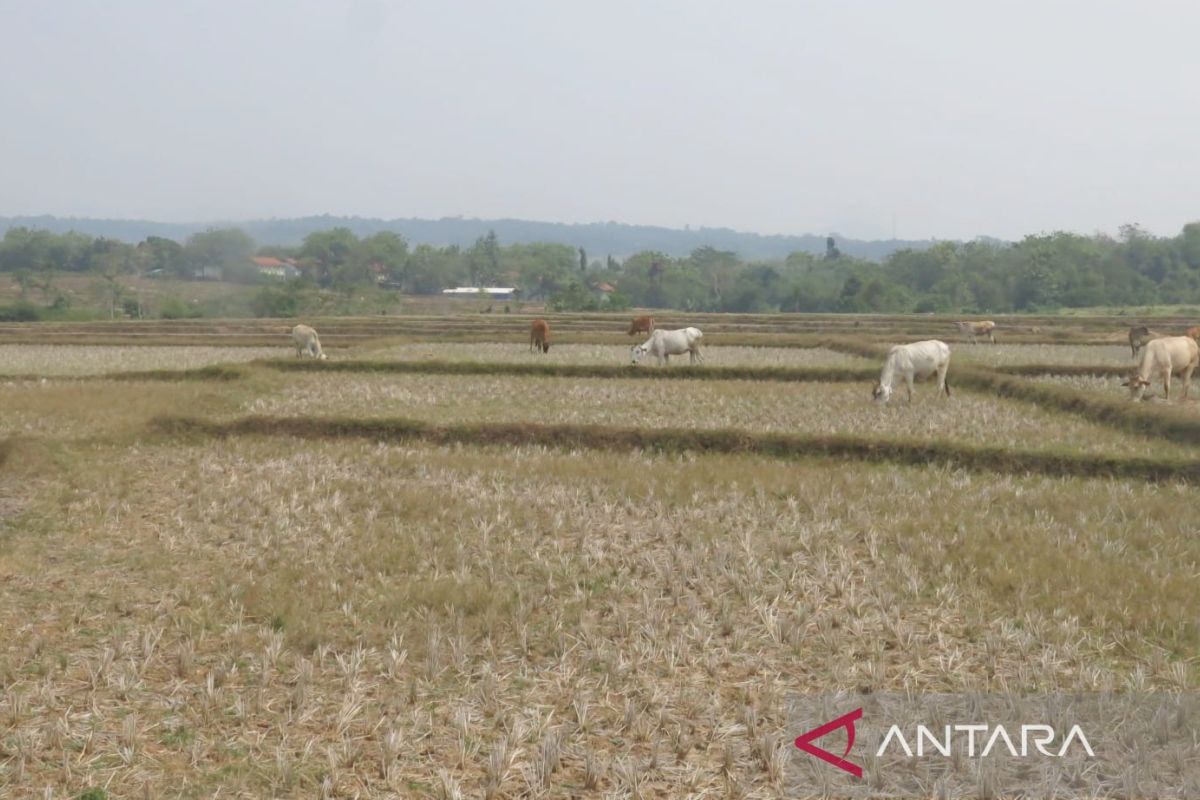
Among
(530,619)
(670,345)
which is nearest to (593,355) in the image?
(670,345)

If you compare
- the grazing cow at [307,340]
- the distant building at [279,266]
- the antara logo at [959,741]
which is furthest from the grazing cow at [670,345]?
the distant building at [279,266]

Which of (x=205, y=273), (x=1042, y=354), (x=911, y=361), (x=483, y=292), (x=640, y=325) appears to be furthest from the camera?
(x=205, y=273)

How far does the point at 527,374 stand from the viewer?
18969 mm

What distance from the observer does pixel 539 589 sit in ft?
20.5

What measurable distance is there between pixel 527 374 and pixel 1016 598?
13.9 m

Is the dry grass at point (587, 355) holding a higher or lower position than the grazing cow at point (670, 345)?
lower

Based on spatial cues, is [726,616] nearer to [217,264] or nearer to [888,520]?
[888,520]

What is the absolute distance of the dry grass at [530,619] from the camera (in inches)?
161

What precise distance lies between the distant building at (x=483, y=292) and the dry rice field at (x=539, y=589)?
7201 centimetres

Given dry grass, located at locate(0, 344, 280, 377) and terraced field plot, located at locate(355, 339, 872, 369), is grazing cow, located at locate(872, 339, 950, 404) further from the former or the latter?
dry grass, located at locate(0, 344, 280, 377)

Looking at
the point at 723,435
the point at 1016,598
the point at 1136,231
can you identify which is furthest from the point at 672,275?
the point at 1016,598

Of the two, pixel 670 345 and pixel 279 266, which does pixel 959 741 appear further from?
pixel 279 266

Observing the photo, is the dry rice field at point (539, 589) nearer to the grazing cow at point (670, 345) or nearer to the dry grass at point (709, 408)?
the dry grass at point (709, 408)

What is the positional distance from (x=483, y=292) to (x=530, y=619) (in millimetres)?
78233
